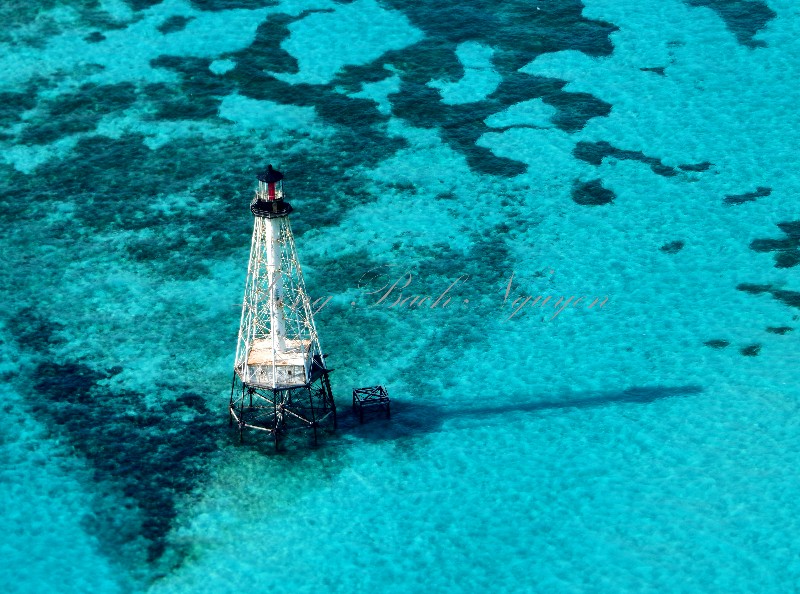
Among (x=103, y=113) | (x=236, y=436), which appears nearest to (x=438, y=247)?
(x=236, y=436)

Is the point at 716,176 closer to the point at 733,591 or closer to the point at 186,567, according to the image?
the point at 733,591

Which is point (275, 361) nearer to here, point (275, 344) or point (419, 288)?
point (275, 344)

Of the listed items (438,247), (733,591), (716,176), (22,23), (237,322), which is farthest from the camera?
(22,23)

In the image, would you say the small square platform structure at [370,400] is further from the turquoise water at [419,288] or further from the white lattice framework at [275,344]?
the white lattice framework at [275,344]

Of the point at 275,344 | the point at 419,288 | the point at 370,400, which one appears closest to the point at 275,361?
the point at 275,344

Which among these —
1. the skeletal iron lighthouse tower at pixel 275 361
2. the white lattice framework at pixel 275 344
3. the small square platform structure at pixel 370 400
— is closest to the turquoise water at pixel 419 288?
the small square platform structure at pixel 370 400

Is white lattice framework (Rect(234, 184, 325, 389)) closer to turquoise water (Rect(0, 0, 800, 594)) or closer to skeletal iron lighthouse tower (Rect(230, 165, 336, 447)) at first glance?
skeletal iron lighthouse tower (Rect(230, 165, 336, 447))
